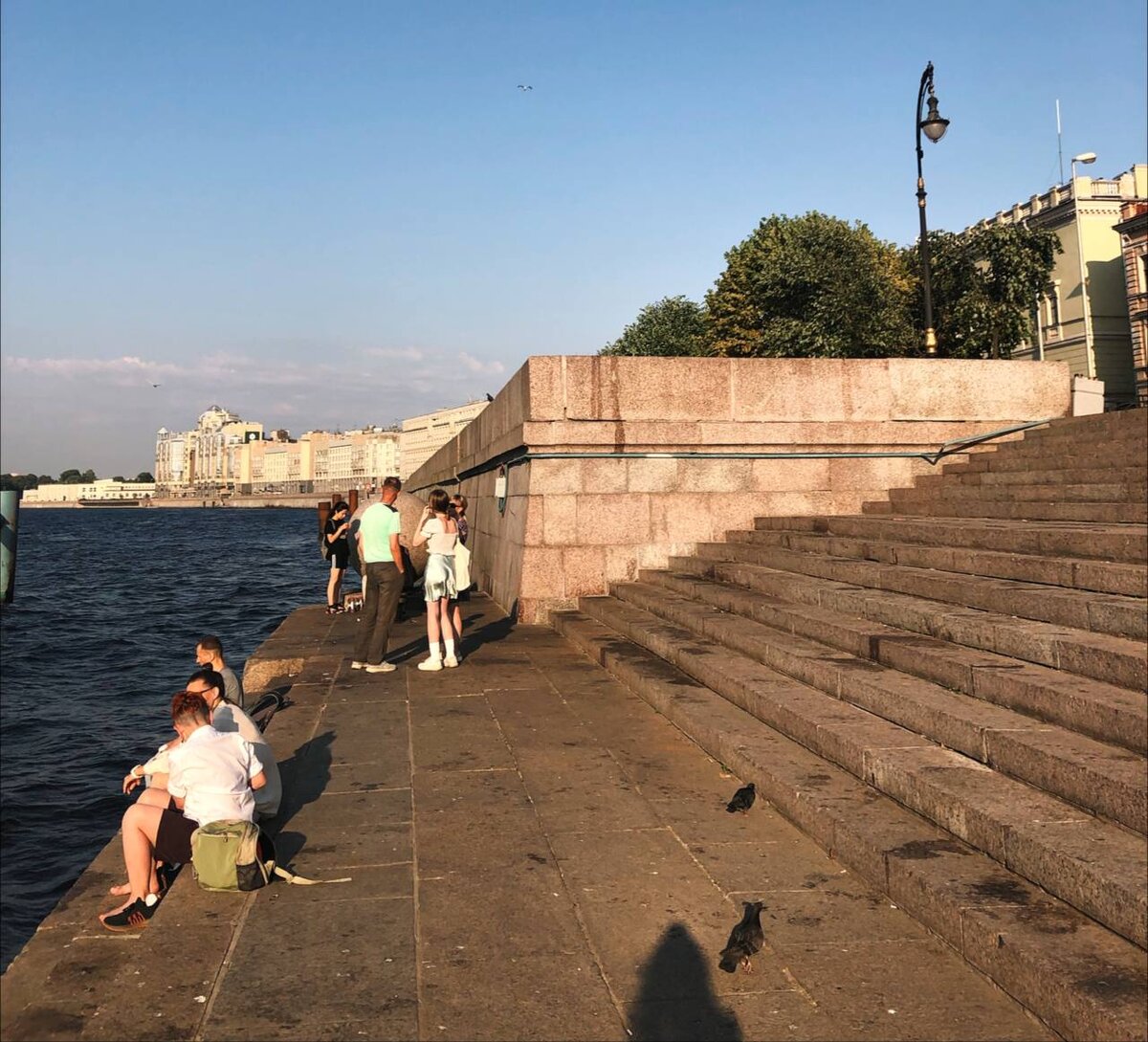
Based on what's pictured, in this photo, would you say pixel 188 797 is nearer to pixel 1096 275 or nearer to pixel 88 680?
pixel 88 680

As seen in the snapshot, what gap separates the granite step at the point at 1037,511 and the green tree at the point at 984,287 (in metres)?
30.3

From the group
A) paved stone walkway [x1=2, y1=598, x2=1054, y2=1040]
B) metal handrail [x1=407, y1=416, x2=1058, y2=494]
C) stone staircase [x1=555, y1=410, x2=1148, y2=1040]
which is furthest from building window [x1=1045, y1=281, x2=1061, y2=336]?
paved stone walkway [x1=2, y1=598, x2=1054, y2=1040]

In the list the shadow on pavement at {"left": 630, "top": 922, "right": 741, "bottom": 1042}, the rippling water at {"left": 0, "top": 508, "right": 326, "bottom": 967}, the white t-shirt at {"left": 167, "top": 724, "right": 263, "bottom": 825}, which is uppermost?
the white t-shirt at {"left": 167, "top": 724, "right": 263, "bottom": 825}

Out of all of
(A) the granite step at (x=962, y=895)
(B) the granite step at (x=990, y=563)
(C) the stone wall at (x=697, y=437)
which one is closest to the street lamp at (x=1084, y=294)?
(C) the stone wall at (x=697, y=437)

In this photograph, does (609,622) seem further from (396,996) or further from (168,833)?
(396,996)

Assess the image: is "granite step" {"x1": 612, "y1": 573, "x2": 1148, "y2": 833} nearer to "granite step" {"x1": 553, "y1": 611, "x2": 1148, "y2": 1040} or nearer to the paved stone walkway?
"granite step" {"x1": 553, "y1": 611, "x2": 1148, "y2": 1040}

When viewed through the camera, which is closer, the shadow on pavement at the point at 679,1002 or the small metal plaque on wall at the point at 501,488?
the shadow on pavement at the point at 679,1002

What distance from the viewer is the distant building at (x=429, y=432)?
141 metres

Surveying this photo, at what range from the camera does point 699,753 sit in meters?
5.93

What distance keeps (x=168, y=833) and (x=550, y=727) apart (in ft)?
9.08

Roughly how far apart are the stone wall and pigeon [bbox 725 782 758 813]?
6358mm

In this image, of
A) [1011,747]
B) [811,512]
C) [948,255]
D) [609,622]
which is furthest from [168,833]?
[948,255]

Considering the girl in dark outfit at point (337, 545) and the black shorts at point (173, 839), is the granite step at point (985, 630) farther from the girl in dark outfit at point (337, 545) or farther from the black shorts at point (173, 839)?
the girl in dark outfit at point (337, 545)

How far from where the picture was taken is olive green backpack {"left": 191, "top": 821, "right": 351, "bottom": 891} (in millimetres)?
4027
